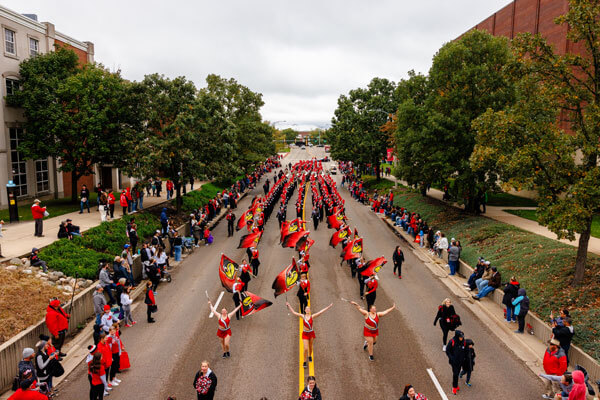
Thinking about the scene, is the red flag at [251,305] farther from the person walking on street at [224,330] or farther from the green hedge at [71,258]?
the green hedge at [71,258]

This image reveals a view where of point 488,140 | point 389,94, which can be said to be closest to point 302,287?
point 488,140

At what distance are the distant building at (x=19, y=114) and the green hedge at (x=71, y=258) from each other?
41.8 feet

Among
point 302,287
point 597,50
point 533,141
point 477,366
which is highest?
point 597,50

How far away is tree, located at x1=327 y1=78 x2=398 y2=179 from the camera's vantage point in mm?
48156

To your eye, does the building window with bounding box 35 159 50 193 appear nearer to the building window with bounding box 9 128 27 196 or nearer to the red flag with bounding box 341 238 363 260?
the building window with bounding box 9 128 27 196

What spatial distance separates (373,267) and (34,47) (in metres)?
Result: 29.1

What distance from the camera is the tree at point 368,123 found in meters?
48.2

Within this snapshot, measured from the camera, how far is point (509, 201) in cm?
3356

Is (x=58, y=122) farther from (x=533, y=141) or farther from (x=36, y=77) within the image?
(x=533, y=141)

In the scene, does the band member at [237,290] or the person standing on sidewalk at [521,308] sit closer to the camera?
the person standing on sidewalk at [521,308]

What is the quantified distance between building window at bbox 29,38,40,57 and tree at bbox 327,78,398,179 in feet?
104

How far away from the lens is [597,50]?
1345cm

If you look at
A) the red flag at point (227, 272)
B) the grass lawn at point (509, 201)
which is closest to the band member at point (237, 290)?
the red flag at point (227, 272)

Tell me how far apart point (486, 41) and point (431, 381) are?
72.6 feet
